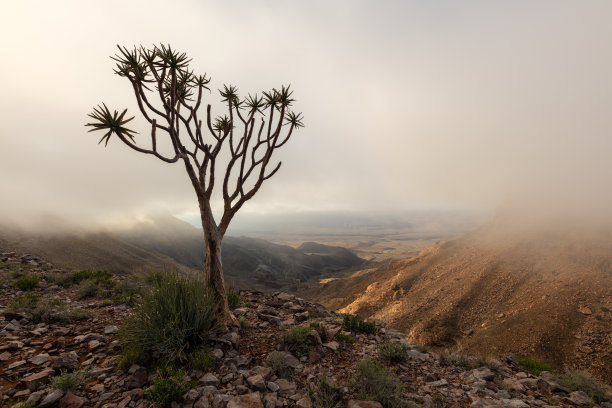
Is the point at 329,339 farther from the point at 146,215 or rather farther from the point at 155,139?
the point at 146,215

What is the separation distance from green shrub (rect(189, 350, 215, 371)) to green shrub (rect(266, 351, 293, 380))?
127 cm

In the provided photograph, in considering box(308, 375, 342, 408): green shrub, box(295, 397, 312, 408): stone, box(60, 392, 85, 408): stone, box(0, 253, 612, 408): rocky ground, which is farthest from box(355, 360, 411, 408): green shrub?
box(60, 392, 85, 408): stone

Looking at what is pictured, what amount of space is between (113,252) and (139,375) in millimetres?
51483

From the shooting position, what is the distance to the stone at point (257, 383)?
4480mm

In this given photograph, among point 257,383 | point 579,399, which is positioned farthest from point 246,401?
point 579,399

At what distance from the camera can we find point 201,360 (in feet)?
16.4

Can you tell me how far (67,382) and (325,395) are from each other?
471 centimetres

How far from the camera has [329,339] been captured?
694cm

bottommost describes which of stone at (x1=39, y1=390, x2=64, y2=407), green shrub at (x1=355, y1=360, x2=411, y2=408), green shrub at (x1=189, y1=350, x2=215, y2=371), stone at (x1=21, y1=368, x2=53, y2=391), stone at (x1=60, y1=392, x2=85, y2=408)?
green shrub at (x1=355, y1=360, x2=411, y2=408)

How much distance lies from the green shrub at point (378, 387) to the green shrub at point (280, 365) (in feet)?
4.93

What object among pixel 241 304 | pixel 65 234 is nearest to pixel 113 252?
pixel 65 234

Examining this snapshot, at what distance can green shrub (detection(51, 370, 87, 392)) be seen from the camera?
160 inches

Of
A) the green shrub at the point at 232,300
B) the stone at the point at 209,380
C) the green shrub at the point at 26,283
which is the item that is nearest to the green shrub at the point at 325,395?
the stone at the point at 209,380

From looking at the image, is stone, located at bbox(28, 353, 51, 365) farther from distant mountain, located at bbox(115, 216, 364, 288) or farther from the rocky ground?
distant mountain, located at bbox(115, 216, 364, 288)
